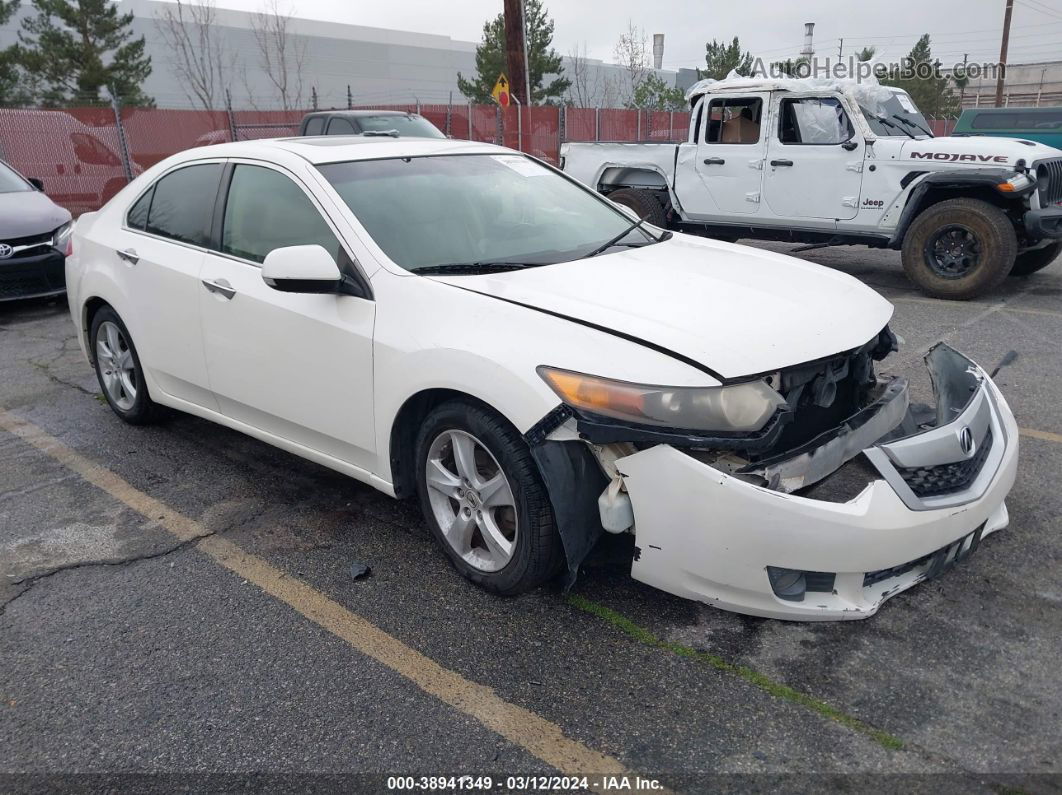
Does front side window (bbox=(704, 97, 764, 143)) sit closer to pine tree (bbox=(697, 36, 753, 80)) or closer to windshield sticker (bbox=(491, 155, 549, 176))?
windshield sticker (bbox=(491, 155, 549, 176))

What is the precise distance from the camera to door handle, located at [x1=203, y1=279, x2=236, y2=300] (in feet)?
12.4

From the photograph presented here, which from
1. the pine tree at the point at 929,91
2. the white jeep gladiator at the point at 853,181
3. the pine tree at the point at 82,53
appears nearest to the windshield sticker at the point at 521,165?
the white jeep gladiator at the point at 853,181

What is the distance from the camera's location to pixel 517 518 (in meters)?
2.88

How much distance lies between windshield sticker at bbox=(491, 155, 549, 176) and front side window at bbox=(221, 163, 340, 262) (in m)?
1.07

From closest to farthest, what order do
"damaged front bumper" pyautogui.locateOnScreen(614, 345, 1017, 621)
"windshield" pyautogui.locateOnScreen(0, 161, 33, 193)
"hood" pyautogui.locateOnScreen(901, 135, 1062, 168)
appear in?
"damaged front bumper" pyautogui.locateOnScreen(614, 345, 1017, 621) → "hood" pyautogui.locateOnScreen(901, 135, 1062, 168) → "windshield" pyautogui.locateOnScreen(0, 161, 33, 193)

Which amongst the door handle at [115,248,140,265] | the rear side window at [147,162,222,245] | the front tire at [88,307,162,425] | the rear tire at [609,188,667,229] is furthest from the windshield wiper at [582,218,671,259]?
the rear tire at [609,188,667,229]

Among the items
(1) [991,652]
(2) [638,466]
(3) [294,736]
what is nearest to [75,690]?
(3) [294,736]

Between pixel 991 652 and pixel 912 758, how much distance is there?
2.04ft

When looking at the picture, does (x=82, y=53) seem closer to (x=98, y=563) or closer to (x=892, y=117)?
(x=892, y=117)

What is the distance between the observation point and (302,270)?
3.20 m

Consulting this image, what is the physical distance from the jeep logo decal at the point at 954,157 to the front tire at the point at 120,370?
6.95 metres

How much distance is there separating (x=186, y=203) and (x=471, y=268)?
5.92 feet

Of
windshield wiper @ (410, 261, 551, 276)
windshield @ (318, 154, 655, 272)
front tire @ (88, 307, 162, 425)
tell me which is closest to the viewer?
windshield wiper @ (410, 261, 551, 276)

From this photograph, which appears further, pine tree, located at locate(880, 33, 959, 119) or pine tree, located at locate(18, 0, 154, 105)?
pine tree, located at locate(880, 33, 959, 119)
